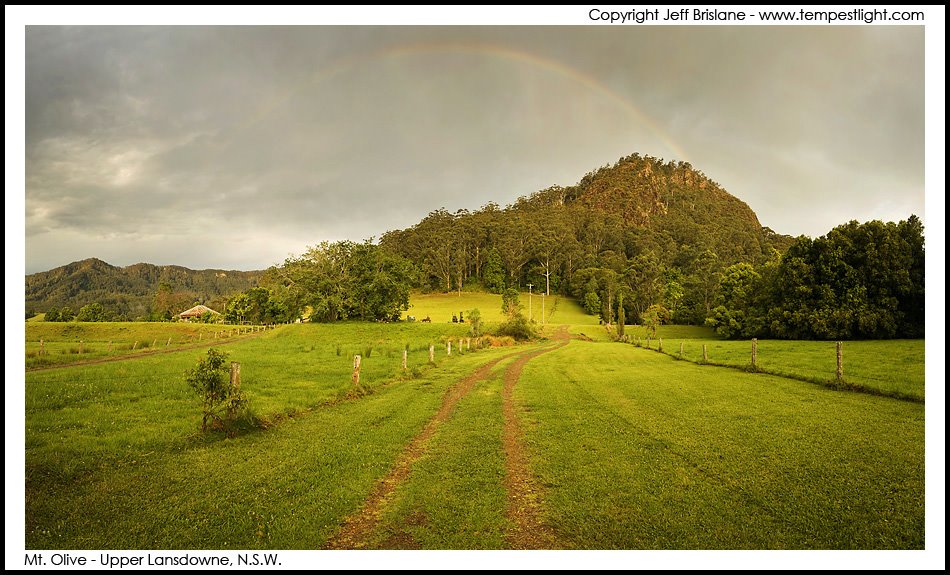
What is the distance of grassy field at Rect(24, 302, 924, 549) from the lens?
6.26m

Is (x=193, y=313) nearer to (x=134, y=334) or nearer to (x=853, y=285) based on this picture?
(x=134, y=334)

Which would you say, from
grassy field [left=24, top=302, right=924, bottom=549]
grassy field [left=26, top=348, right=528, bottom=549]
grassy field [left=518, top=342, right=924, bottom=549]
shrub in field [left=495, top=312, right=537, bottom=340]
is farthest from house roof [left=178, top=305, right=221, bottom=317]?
grassy field [left=518, top=342, right=924, bottom=549]

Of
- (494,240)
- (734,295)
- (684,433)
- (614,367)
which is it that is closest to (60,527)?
(684,433)

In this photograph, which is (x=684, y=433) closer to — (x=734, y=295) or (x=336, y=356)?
(x=336, y=356)

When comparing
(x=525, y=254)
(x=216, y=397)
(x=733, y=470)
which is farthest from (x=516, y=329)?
(x=525, y=254)

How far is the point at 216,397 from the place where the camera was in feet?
37.8

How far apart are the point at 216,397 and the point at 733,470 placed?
12.6m

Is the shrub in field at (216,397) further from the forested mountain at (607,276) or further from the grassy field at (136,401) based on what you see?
the forested mountain at (607,276)

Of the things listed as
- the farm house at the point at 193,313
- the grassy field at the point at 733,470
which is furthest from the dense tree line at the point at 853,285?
the farm house at the point at 193,313

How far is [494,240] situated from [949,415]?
462 ft

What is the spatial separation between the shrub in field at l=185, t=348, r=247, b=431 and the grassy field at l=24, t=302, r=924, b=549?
66 cm

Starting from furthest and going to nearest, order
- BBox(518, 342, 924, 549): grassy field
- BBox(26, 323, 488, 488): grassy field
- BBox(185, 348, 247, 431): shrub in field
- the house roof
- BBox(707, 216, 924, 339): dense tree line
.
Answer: the house roof → BBox(707, 216, 924, 339): dense tree line → BBox(185, 348, 247, 431): shrub in field → BBox(26, 323, 488, 488): grassy field → BBox(518, 342, 924, 549): grassy field

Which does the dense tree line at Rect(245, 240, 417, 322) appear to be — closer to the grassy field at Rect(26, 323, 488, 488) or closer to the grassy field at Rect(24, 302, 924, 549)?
the grassy field at Rect(26, 323, 488, 488)

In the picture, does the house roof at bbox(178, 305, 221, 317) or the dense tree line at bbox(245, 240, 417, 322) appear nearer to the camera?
the dense tree line at bbox(245, 240, 417, 322)
